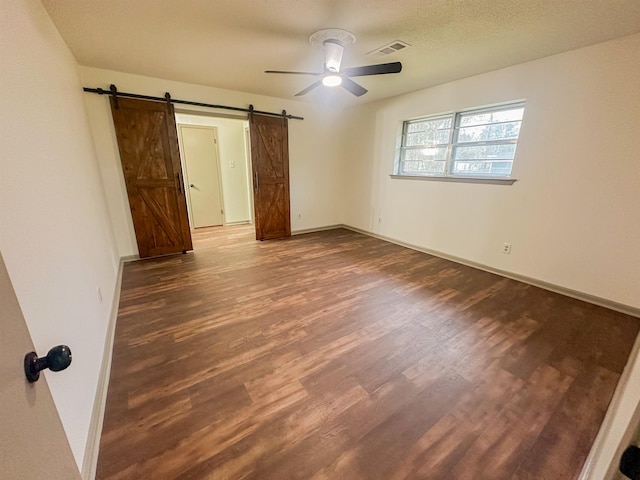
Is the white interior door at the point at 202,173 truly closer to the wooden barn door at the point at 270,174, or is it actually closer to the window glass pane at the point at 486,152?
the wooden barn door at the point at 270,174

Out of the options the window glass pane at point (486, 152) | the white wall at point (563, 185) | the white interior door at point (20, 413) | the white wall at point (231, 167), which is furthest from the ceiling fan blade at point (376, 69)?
the white wall at point (231, 167)

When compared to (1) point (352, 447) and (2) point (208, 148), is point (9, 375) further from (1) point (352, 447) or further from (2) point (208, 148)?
(2) point (208, 148)

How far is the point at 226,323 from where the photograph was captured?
238 centimetres

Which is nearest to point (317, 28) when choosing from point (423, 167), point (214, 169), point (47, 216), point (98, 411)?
point (47, 216)

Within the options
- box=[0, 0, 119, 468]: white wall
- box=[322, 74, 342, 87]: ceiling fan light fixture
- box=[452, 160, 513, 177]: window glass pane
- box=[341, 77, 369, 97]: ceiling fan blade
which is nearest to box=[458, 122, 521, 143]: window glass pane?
box=[452, 160, 513, 177]: window glass pane

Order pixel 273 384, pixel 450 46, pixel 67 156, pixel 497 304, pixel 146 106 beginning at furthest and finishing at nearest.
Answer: pixel 146 106 < pixel 497 304 < pixel 450 46 < pixel 67 156 < pixel 273 384

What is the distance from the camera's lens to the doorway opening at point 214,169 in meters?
5.38

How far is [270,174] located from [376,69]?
285cm

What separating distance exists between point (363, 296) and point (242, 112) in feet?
11.5

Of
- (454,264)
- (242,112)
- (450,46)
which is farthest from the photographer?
(242,112)

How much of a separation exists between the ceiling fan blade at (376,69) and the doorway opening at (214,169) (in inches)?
127

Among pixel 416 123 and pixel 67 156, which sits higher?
pixel 416 123

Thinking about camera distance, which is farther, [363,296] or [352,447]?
[363,296]

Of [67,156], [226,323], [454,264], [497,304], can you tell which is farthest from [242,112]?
[497,304]
